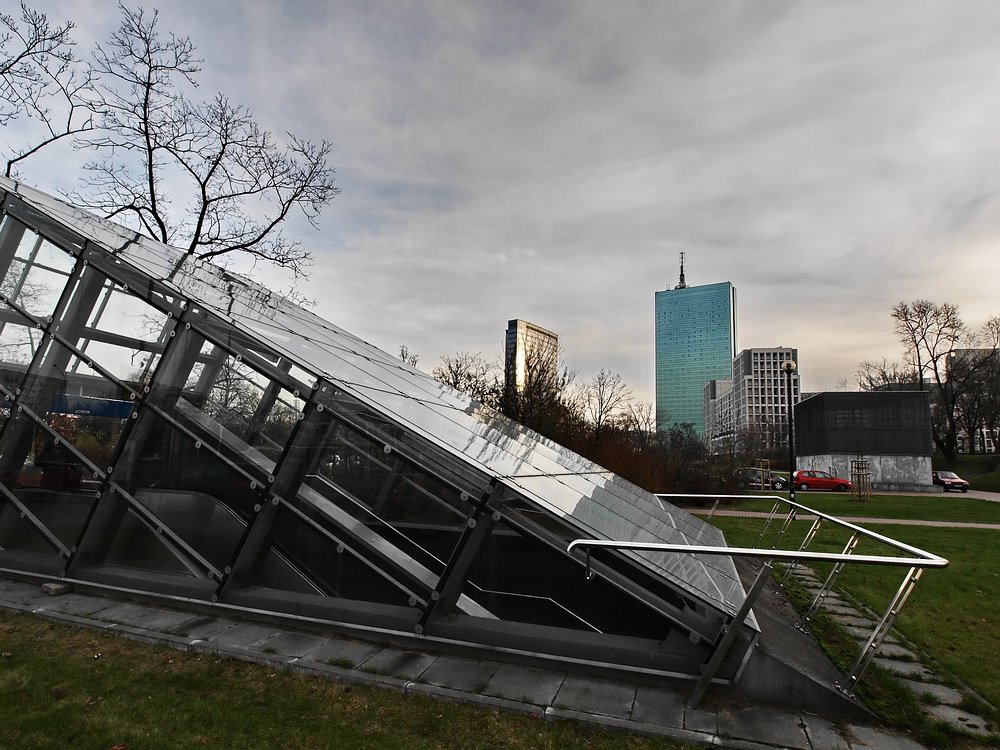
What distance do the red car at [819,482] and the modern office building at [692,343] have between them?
471 feet

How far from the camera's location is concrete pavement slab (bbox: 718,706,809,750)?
11.3 ft

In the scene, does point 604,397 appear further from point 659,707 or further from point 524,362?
point 659,707

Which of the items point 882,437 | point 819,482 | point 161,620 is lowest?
point 161,620

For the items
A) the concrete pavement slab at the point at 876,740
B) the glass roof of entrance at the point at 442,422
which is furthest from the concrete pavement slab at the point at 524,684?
the concrete pavement slab at the point at 876,740

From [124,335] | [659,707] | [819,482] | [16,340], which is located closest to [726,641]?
[659,707]

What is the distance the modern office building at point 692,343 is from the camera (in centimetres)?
17638

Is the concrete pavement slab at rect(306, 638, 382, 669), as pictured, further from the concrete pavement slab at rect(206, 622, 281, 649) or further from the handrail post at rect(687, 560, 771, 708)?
the handrail post at rect(687, 560, 771, 708)

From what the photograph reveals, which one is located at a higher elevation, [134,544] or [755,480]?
[755,480]

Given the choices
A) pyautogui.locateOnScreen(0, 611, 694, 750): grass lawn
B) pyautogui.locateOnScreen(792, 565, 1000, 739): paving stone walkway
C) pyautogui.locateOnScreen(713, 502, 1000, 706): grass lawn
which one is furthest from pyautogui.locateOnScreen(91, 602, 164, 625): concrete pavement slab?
pyautogui.locateOnScreen(713, 502, 1000, 706): grass lawn

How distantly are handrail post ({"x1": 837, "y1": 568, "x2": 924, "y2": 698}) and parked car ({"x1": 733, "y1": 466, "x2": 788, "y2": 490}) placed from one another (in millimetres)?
24642

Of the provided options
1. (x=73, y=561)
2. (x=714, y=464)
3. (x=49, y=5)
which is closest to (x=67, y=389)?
(x=73, y=561)

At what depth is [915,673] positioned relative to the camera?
466 centimetres

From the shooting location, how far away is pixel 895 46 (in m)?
7.07

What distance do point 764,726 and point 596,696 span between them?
3.54 ft
